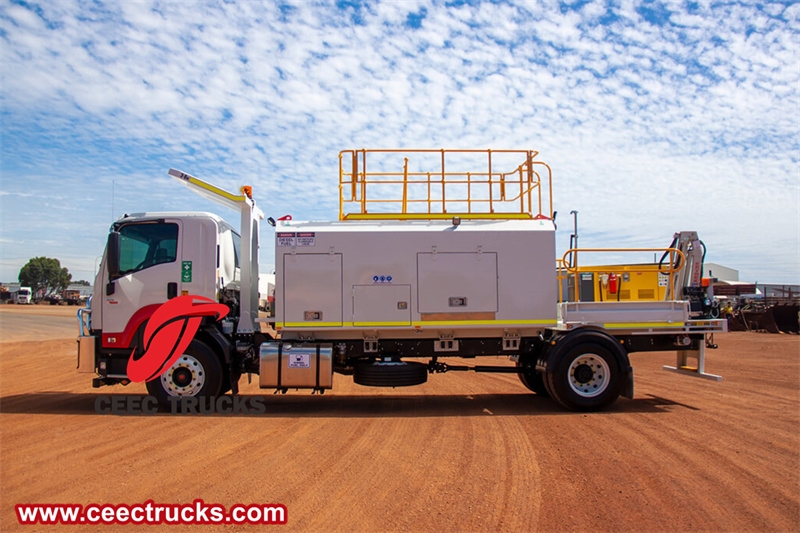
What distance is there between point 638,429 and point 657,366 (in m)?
9.72

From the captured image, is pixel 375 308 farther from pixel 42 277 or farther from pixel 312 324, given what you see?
pixel 42 277

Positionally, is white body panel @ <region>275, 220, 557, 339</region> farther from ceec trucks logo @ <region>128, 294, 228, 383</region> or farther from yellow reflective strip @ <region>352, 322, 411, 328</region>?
ceec trucks logo @ <region>128, 294, 228, 383</region>

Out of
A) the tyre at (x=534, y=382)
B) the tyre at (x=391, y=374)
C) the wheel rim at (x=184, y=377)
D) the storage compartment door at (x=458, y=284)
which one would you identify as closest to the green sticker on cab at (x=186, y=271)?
the wheel rim at (x=184, y=377)

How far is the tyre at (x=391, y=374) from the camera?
9453 millimetres

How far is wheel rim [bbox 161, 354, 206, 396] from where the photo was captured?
9.28 metres

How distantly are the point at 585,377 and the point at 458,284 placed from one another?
2.61m

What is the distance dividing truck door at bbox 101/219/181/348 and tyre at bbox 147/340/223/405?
2.84 feet

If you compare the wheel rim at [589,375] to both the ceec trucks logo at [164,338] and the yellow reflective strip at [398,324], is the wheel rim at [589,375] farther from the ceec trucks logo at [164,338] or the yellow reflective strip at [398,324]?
the ceec trucks logo at [164,338]

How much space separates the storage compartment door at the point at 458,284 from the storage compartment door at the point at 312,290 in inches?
55.2

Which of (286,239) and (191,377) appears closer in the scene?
(191,377)

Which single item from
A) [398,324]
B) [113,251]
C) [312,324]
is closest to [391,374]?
[398,324]

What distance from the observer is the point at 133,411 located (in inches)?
365

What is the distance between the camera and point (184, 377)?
30.6 feet

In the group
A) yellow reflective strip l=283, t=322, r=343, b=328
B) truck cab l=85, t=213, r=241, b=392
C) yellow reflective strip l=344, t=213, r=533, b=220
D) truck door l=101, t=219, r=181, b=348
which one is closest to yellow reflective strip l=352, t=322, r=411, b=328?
yellow reflective strip l=283, t=322, r=343, b=328
